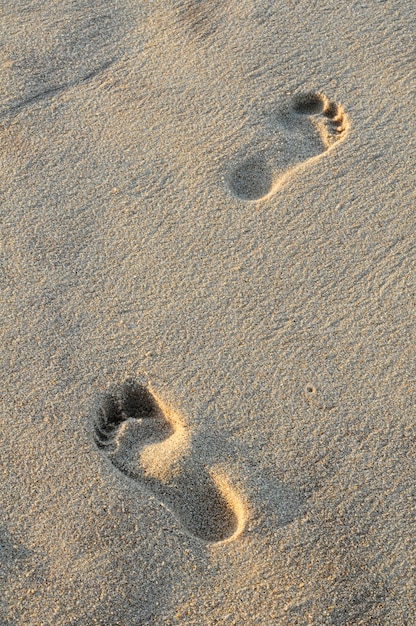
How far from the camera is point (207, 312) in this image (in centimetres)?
218

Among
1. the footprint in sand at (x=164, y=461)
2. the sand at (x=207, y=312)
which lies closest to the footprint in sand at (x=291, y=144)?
the sand at (x=207, y=312)

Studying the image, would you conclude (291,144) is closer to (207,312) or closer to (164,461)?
(207,312)

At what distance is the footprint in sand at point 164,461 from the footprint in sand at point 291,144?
2.33 ft

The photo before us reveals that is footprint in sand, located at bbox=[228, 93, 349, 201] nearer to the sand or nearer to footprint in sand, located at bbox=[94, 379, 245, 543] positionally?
the sand

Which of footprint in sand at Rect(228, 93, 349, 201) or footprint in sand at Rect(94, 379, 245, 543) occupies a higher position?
footprint in sand at Rect(228, 93, 349, 201)

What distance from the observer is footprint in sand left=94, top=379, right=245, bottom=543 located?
190 centimetres

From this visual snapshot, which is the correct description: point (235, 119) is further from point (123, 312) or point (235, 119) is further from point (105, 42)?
point (123, 312)

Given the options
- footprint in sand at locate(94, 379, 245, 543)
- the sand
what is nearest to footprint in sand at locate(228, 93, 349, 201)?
the sand

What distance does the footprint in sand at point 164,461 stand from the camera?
190 cm

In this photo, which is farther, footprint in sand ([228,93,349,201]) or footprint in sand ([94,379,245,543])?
footprint in sand ([228,93,349,201])

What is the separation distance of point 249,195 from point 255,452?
79 centimetres

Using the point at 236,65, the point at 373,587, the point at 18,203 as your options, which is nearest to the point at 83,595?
the point at 373,587

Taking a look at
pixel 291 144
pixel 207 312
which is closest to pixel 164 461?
pixel 207 312

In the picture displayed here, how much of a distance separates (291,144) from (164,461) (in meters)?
1.04
